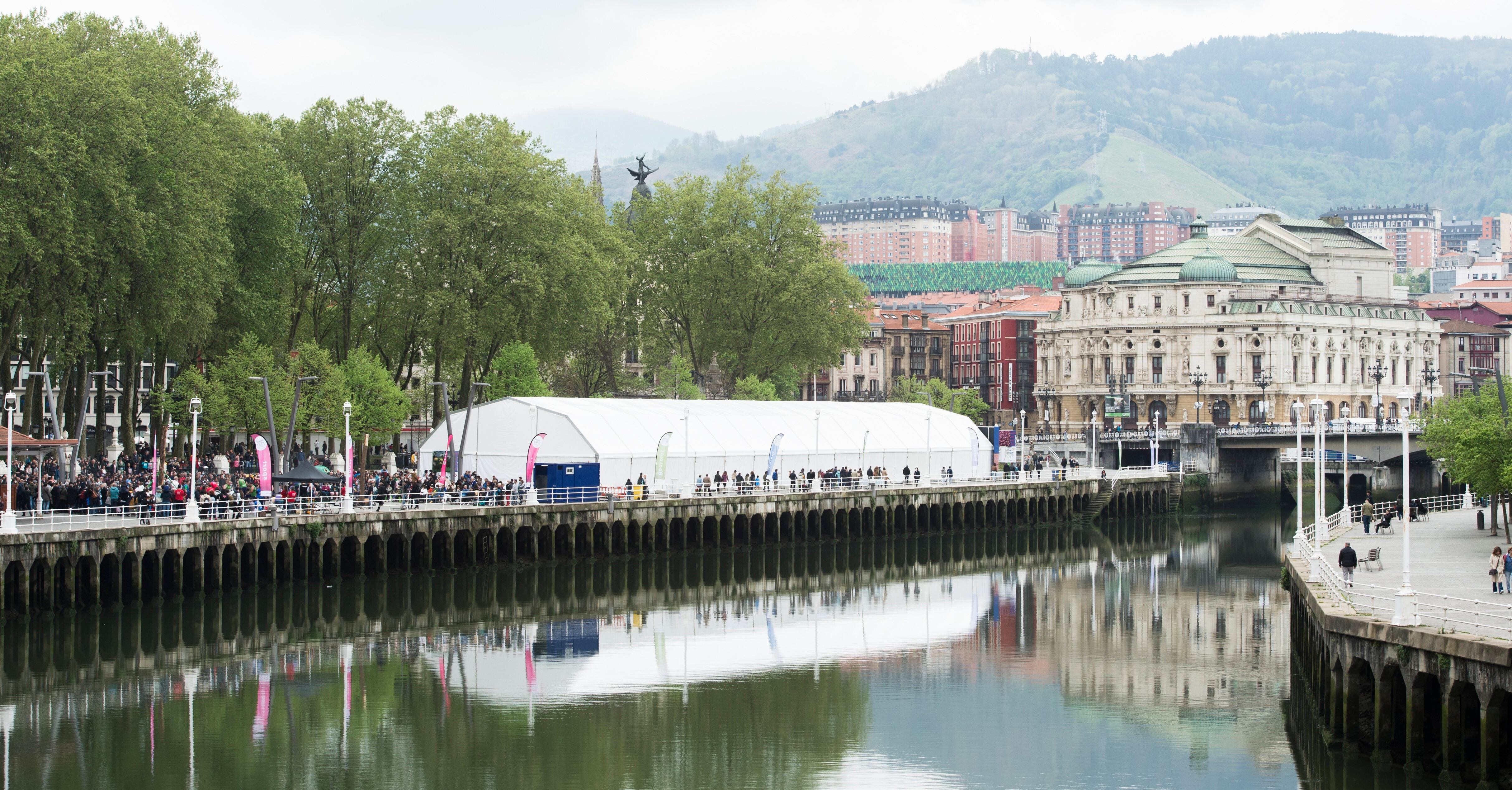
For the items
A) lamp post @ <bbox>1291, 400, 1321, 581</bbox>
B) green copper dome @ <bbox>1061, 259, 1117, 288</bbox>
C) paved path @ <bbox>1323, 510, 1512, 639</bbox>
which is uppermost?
green copper dome @ <bbox>1061, 259, 1117, 288</bbox>

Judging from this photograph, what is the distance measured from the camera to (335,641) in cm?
4994

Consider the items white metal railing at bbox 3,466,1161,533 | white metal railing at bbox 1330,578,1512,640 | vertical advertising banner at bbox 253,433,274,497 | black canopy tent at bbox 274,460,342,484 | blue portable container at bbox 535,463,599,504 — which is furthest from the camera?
blue portable container at bbox 535,463,599,504

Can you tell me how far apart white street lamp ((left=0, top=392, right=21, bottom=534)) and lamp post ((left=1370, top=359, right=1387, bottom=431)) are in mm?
113441

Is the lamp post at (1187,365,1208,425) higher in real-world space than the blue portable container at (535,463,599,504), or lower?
higher

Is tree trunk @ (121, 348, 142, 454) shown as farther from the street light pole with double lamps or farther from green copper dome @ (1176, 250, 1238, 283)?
green copper dome @ (1176, 250, 1238, 283)

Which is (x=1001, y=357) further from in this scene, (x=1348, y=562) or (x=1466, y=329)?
(x=1348, y=562)

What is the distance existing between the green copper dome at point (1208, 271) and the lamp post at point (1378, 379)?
14.4m

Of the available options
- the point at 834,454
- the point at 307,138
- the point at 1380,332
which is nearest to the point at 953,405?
the point at 1380,332

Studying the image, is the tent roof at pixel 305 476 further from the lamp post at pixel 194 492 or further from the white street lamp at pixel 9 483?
the white street lamp at pixel 9 483

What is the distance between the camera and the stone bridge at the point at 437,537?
52031mm

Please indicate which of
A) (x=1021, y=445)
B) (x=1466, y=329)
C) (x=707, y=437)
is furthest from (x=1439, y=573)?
(x=1466, y=329)

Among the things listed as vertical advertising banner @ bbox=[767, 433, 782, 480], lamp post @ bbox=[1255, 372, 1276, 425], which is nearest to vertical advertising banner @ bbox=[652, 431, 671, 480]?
vertical advertising banner @ bbox=[767, 433, 782, 480]

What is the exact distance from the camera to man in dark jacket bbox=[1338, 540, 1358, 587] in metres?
45.6

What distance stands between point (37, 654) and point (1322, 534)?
39.9 meters
